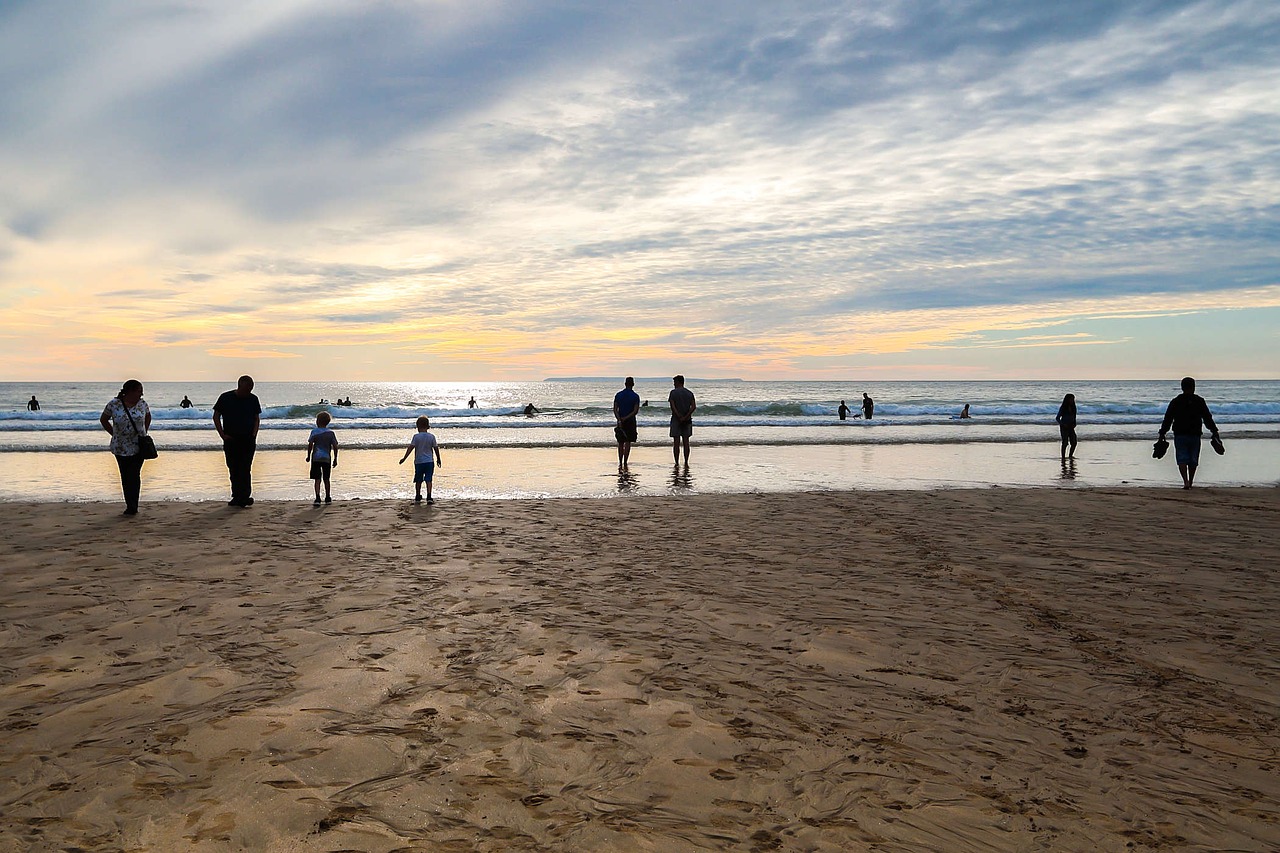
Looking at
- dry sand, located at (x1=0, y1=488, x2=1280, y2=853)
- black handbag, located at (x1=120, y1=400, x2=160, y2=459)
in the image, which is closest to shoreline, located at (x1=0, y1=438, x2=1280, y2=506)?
black handbag, located at (x1=120, y1=400, x2=160, y2=459)

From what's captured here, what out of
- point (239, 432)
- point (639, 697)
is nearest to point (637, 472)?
point (239, 432)

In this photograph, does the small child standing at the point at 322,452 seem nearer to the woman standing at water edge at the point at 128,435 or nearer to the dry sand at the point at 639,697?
the woman standing at water edge at the point at 128,435

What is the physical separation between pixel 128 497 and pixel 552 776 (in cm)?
1098

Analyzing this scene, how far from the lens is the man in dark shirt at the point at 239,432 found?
1245 centimetres

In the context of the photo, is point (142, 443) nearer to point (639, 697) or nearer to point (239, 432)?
point (239, 432)

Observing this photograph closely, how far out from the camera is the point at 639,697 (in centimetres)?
461

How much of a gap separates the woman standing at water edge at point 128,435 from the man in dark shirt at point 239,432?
110 centimetres

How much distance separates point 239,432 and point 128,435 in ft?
5.02

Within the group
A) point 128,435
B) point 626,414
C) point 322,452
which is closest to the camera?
point 128,435

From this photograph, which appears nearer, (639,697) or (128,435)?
(639,697)

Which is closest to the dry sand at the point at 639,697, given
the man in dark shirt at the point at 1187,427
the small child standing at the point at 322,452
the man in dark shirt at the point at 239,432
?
the man in dark shirt at the point at 239,432

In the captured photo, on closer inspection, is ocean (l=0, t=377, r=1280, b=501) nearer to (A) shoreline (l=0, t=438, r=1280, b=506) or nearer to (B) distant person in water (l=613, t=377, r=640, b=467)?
(A) shoreline (l=0, t=438, r=1280, b=506)

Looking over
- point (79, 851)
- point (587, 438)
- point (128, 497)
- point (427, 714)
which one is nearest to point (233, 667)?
point (427, 714)

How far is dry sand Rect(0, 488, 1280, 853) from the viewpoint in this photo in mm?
3293
